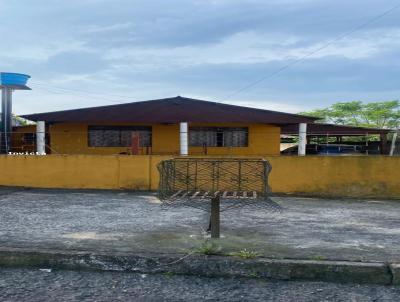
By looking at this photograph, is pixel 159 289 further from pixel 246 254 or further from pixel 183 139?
pixel 183 139

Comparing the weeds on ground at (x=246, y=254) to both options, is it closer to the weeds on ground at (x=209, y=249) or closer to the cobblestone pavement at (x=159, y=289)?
the weeds on ground at (x=209, y=249)

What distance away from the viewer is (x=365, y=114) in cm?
4606

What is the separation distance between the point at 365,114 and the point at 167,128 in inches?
1232

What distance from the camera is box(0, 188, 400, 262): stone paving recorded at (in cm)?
494

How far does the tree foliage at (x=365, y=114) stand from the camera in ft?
145

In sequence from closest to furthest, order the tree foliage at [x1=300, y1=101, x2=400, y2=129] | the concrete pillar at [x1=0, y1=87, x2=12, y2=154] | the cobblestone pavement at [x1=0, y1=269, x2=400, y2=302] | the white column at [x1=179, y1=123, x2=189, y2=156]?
the cobblestone pavement at [x1=0, y1=269, x2=400, y2=302] → the white column at [x1=179, y1=123, x2=189, y2=156] → the concrete pillar at [x1=0, y1=87, x2=12, y2=154] → the tree foliage at [x1=300, y1=101, x2=400, y2=129]

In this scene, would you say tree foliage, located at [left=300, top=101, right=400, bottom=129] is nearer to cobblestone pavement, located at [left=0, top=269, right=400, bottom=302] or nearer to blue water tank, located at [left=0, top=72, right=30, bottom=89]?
blue water tank, located at [left=0, top=72, right=30, bottom=89]

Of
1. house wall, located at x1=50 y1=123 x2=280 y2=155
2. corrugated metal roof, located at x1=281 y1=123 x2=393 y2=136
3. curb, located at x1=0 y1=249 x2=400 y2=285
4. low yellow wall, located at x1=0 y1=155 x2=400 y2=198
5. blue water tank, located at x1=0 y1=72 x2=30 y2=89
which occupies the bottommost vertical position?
curb, located at x1=0 y1=249 x2=400 y2=285

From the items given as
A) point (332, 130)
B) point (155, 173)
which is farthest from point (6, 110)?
point (332, 130)

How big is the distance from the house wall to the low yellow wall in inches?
304

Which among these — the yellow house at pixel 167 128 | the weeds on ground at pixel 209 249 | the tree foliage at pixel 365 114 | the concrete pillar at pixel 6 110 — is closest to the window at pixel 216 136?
the yellow house at pixel 167 128

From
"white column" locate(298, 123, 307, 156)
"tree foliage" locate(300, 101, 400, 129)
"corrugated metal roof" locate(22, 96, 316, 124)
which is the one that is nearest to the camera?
"corrugated metal roof" locate(22, 96, 316, 124)

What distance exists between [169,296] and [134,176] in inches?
304

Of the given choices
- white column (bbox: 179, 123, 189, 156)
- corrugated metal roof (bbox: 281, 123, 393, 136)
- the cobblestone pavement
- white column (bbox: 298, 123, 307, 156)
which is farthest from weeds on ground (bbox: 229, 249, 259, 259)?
corrugated metal roof (bbox: 281, 123, 393, 136)
